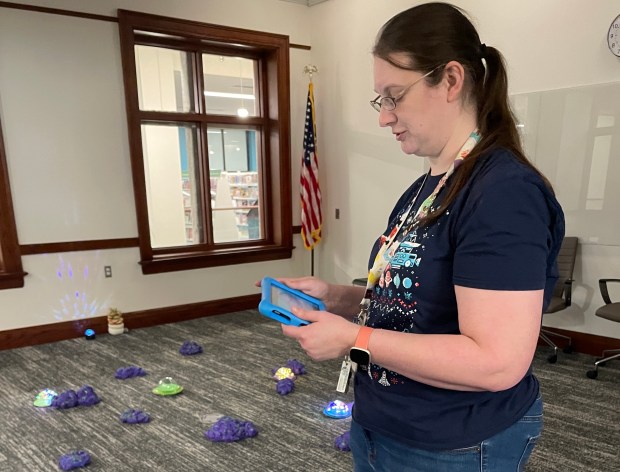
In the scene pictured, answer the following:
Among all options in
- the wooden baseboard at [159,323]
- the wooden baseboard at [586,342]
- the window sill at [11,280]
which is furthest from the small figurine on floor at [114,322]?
the wooden baseboard at [586,342]

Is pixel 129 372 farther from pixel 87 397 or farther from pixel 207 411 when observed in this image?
pixel 207 411

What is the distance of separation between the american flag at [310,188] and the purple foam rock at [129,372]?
2253 millimetres

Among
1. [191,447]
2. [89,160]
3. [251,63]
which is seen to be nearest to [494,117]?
[191,447]

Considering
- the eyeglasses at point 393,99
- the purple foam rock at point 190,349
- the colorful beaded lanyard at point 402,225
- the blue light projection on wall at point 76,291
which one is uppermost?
the eyeglasses at point 393,99

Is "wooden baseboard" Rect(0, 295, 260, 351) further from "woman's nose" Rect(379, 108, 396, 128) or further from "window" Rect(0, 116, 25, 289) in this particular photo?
"woman's nose" Rect(379, 108, 396, 128)

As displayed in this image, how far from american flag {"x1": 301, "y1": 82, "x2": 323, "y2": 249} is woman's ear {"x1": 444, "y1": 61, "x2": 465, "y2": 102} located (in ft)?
13.2

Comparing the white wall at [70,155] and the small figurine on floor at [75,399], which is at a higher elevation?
the white wall at [70,155]

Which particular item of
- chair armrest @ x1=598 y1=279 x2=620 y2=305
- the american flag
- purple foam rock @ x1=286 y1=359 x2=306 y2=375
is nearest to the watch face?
purple foam rock @ x1=286 y1=359 x2=306 y2=375

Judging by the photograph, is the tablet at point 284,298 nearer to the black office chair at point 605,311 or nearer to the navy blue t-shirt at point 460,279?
the navy blue t-shirt at point 460,279

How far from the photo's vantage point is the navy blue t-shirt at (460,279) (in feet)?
2.01

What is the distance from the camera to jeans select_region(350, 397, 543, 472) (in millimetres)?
722

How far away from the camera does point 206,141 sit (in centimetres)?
453

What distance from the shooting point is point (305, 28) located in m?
4.85

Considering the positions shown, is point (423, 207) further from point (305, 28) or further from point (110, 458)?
point (305, 28)
